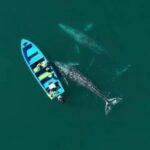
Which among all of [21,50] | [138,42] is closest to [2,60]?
[21,50]

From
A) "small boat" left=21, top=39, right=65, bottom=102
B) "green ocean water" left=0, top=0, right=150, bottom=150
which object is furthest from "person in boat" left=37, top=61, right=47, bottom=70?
"green ocean water" left=0, top=0, right=150, bottom=150

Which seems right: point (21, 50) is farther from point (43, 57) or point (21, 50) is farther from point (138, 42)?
point (138, 42)

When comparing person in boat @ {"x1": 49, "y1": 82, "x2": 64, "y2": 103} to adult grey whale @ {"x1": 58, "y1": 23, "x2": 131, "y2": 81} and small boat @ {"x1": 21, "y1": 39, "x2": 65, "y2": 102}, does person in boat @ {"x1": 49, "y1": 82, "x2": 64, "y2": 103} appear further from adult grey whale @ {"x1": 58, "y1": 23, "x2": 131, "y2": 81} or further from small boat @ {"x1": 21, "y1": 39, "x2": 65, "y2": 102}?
adult grey whale @ {"x1": 58, "y1": 23, "x2": 131, "y2": 81}

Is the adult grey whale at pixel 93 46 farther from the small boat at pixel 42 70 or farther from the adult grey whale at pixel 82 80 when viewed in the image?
the small boat at pixel 42 70

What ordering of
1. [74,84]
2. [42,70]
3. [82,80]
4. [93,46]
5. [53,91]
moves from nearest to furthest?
1. [53,91]
2. [82,80]
3. [74,84]
4. [93,46]
5. [42,70]

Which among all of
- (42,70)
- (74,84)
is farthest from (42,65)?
(74,84)

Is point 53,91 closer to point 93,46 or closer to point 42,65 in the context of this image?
point 42,65

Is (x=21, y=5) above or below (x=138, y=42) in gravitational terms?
above
